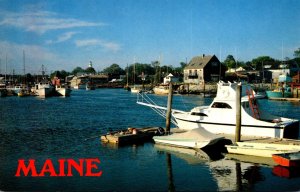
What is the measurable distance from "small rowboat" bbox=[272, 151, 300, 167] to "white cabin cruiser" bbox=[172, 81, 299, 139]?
16.3 feet

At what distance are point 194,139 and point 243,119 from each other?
14.1 ft

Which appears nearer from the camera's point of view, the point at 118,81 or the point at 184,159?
the point at 184,159

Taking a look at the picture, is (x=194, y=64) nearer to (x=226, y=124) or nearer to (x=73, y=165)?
(x=226, y=124)

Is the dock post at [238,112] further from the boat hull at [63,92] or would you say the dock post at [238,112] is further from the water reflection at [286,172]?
the boat hull at [63,92]

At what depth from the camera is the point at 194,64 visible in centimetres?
11062

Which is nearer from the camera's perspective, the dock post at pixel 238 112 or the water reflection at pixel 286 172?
the water reflection at pixel 286 172

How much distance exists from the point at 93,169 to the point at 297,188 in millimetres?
11339

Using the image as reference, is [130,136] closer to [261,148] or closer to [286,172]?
[261,148]

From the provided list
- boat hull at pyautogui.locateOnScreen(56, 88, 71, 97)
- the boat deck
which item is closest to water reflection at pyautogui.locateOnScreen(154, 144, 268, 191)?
the boat deck

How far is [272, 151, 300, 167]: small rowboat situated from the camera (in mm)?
21734

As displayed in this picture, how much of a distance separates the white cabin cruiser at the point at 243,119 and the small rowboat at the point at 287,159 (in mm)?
4981

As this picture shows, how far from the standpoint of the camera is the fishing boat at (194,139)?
1053 inches

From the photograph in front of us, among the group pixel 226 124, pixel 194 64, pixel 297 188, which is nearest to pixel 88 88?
pixel 194 64

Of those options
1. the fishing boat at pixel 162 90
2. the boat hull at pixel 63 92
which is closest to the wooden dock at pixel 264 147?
the fishing boat at pixel 162 90
